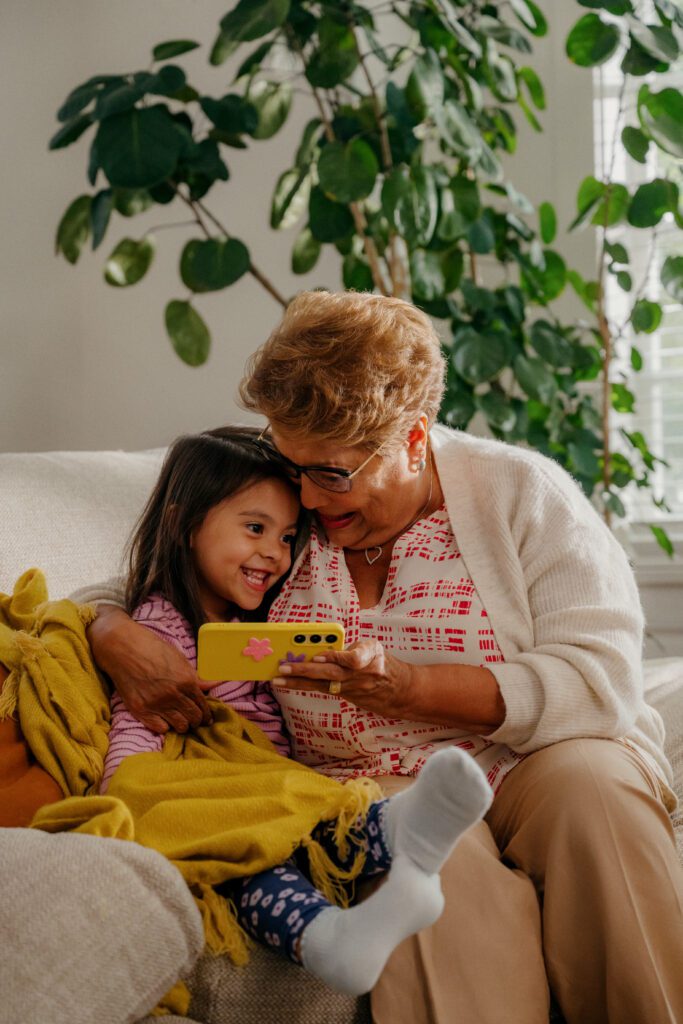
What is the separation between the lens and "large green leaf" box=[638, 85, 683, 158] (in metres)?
2.22

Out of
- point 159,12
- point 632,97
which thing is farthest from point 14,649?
point 632,97

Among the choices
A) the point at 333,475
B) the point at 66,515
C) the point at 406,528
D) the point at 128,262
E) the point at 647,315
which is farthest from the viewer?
the point at 647,315

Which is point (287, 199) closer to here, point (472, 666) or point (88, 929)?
point (472, 666)

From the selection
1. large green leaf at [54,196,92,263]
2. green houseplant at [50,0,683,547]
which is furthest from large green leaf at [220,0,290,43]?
large green leaf at [54,196,92,263]

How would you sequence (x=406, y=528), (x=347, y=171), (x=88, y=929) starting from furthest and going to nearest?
(x=347, y=171), (x=406, y=528), (x=88, y=929)

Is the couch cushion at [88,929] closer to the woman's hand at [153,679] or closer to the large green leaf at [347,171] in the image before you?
the woman's hand at [153,679]

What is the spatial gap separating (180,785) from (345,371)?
1.86 ft

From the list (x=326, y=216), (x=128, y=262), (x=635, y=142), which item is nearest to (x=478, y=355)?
(x=326, y=216)

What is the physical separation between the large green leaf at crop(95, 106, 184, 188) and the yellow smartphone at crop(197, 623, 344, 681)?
1104mm

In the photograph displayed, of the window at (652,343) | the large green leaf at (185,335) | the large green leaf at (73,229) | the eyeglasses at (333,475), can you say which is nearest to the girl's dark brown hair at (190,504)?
the eyeglasses at (333,475)

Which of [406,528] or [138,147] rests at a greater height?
[138,147]

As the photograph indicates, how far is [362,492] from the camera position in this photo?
1.49 m

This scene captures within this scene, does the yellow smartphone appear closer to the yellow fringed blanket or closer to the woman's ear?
the yellow fringed blanket

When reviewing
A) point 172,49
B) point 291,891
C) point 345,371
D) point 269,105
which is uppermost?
point 172,49
